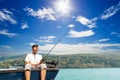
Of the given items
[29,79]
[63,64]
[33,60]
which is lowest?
[29,79]

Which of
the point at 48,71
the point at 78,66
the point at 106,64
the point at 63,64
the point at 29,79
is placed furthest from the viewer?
the point at 106,64

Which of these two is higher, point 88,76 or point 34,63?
point 88,76

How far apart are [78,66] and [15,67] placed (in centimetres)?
16548

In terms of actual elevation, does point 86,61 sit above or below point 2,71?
above

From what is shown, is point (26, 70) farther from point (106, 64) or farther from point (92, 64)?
point (106, 64)

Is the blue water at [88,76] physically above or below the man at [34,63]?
above

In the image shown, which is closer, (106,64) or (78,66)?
(78,66)

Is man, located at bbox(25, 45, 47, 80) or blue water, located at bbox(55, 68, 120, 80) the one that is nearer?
man, located at bbox(25, 45, 47, 80)

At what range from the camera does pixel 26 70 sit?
9812 mm

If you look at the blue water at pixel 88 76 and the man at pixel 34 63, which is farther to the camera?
the blue water at pixel 88 76

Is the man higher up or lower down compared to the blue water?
lower down

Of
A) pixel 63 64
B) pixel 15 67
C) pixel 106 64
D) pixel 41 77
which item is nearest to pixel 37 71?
pixel 41 77

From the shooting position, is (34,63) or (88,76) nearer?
(34,63)

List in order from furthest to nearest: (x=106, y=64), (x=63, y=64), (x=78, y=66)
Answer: (x=106, y=64)
(x=78, y=66)
(x=63, y=64)
